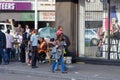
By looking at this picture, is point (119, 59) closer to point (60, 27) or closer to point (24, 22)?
point (60, 27)

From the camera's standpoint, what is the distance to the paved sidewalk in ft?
55.2

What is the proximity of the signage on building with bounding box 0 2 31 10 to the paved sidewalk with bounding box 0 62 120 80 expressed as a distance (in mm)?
21628

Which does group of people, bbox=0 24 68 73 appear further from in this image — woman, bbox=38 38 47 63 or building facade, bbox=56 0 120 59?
building facade, bbox=56 0 120 59

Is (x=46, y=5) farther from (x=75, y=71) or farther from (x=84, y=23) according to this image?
(x=75, y=71)

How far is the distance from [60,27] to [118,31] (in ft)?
9.46

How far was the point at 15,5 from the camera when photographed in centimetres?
4244

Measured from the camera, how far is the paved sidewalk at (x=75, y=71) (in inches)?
662

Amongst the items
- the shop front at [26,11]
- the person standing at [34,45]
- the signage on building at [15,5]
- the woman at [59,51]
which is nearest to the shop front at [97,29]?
the person standing at [34,45]

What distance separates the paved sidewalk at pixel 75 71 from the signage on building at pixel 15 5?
71.0 ft

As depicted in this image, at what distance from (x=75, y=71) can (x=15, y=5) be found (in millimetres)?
24967

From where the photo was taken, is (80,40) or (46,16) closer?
(80,40)

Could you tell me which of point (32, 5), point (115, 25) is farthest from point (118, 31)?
point (32, 5)

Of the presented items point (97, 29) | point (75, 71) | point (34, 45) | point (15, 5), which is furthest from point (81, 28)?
point (15, 5)

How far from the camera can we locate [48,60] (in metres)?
21.9
